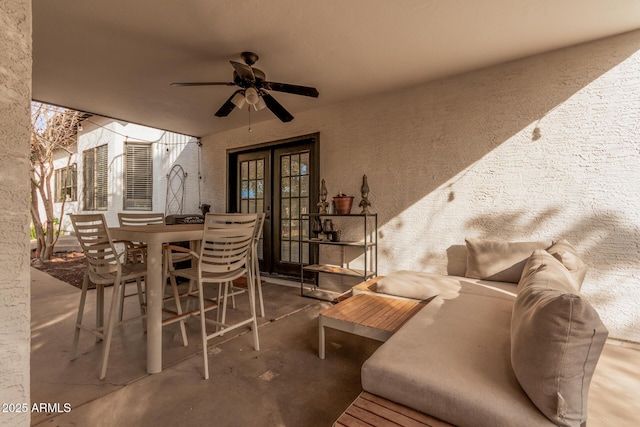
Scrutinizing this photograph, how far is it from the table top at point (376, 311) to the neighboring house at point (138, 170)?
4469mm

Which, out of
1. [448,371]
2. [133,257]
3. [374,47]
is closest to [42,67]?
[133,257]

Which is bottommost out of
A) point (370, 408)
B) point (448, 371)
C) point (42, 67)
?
point (370, 408)

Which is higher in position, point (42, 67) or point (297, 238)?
point (42, 67)

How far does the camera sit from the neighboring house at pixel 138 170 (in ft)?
19.2

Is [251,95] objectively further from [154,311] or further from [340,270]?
[340,270]

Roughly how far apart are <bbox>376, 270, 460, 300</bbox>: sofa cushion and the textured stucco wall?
7.27ft

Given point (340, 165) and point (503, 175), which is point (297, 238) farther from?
point (503, 175)

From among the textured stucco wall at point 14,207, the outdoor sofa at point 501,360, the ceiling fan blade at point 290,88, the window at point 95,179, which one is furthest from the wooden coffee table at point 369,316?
the window at point 95,179

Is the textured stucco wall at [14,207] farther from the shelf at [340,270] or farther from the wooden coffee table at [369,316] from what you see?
the shelf at [340,270]

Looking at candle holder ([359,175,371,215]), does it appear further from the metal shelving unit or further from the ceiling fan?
the ceiling fan

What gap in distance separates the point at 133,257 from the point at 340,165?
8.74ft

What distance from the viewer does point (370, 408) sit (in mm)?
1152

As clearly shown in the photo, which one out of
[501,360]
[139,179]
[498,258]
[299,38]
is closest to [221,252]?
[501,360]

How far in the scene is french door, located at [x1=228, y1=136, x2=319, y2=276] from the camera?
14.3ft
